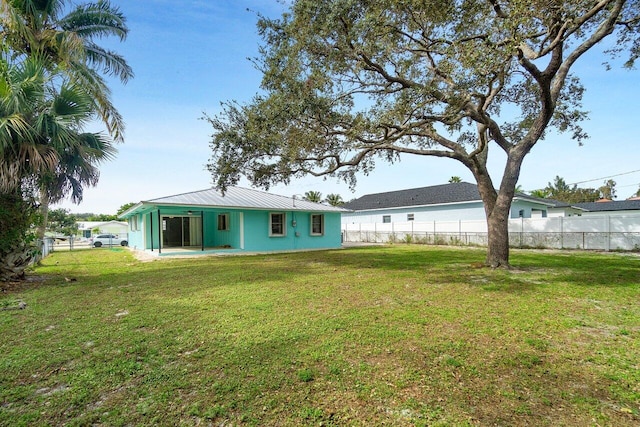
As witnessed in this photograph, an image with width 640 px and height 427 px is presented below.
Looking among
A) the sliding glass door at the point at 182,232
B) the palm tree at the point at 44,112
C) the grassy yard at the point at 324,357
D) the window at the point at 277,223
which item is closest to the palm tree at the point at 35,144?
the palm tree at the point at 44,112

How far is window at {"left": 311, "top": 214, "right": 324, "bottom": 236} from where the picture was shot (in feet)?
63.0

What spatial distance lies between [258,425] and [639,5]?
12.6 meters

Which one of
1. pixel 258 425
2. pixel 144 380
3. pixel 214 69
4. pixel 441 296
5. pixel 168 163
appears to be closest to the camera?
pixel 258 425

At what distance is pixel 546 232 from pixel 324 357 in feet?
60.1

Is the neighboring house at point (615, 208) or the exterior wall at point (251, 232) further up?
the neighboring house at point (615, 208)

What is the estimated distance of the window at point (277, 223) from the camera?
58.2 ft

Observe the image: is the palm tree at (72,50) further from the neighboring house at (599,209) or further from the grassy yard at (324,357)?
the neighboring house at (599,209)

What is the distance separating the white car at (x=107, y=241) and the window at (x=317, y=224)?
1797 centimetres

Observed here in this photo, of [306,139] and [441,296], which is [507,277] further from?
[306,139]

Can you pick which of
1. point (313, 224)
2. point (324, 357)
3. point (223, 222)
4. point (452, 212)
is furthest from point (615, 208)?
point (324, 357)

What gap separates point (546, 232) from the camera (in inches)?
672

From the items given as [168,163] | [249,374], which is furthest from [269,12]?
[168,163]

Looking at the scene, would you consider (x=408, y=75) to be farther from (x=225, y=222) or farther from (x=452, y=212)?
(x=452, y=212)

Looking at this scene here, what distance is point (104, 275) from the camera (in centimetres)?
945
